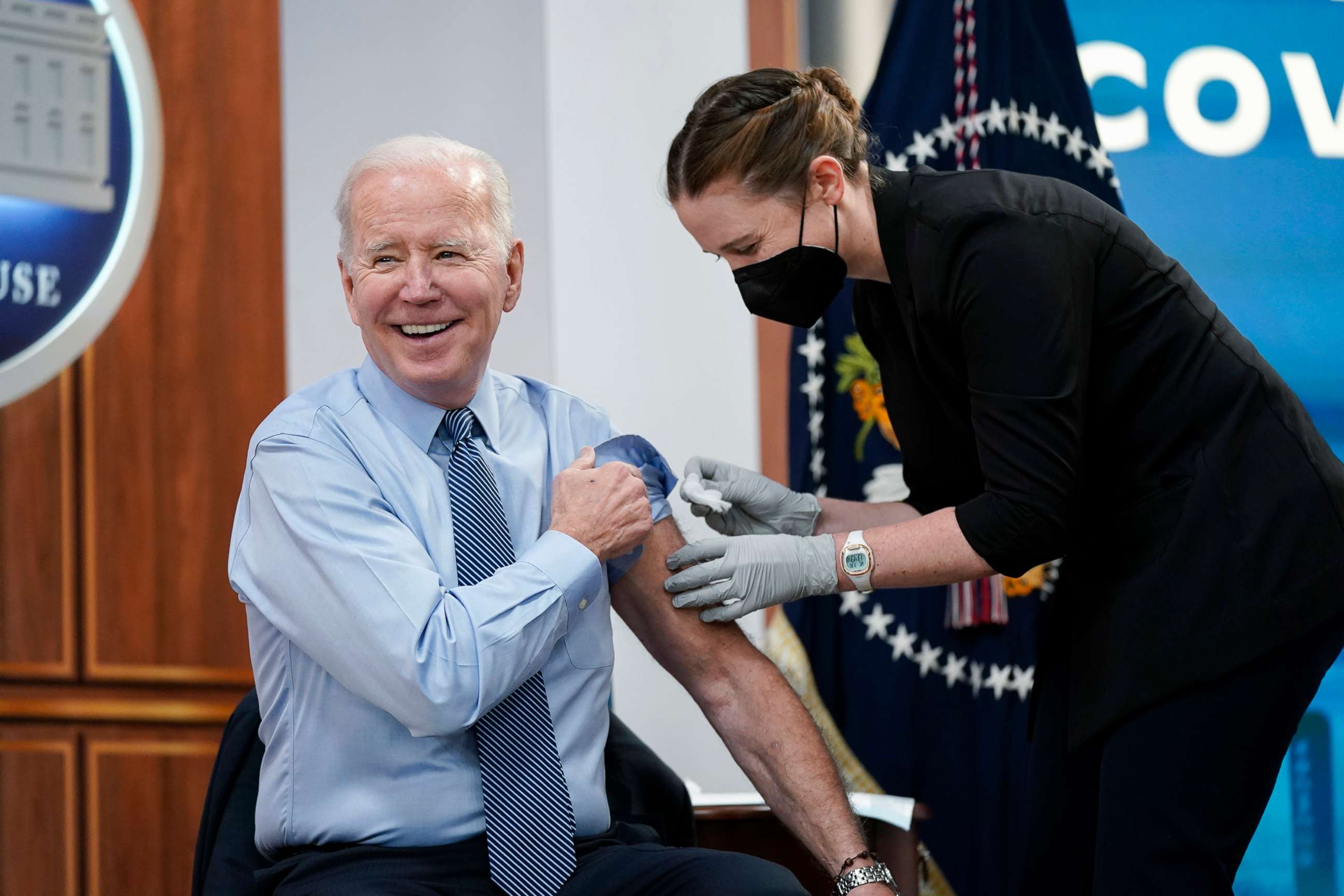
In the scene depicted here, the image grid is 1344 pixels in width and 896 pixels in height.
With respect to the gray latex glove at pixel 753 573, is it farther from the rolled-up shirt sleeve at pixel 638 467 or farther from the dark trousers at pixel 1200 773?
the dark trousers at pixel 1200 773

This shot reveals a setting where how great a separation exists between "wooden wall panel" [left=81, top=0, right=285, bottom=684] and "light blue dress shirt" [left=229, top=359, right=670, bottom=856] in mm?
1653

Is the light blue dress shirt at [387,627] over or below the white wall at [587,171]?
below

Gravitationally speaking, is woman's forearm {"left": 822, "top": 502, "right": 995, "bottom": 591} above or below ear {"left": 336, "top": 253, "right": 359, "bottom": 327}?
below

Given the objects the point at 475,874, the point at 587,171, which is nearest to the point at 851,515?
the point at 475,874

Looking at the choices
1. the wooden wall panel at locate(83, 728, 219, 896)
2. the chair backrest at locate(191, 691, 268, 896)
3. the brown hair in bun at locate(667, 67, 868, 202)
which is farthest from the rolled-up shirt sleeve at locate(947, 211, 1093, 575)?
the wooden wall panel at locate(83, 728, 219, 896)

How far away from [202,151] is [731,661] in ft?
7.32

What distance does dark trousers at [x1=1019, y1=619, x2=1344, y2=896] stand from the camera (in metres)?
1.60

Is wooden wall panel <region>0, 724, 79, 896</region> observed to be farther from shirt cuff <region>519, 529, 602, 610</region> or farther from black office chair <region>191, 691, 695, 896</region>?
shirt cuff <region>519, 529, 602, 610</region>

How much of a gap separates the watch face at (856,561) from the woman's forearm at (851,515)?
38cm

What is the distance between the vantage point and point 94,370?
3197 millimetres

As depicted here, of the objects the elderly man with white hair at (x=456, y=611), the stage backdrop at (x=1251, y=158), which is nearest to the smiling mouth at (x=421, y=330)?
the elderly man with white hair at (x=456, y=611)

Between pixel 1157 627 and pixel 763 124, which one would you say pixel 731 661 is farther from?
pixel 763 124

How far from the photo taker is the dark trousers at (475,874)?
150 cm

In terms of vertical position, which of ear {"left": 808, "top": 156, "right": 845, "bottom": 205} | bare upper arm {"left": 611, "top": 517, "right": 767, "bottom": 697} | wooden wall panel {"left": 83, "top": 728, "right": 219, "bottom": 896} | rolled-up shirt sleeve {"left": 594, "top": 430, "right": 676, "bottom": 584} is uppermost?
ear {"left": 808, "top": 156, "right": 845, "bottom": 205}
